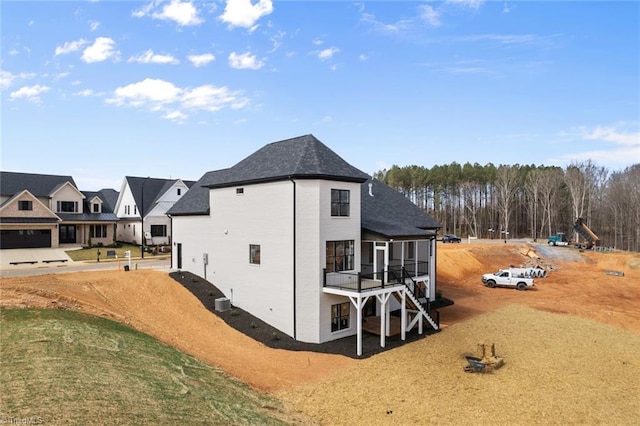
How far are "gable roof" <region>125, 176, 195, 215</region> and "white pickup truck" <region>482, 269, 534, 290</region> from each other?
37442 mm

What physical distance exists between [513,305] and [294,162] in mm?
19378

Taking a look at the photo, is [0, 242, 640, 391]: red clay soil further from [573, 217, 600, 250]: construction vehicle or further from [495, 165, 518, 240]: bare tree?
[495, 165, 518, 240]: bare tree

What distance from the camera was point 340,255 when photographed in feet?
→ 65.0

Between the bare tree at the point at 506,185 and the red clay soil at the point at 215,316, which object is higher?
the bare tree at the point at 506,185

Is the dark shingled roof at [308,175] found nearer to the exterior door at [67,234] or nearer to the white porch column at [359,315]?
the white porch column at [359,315]

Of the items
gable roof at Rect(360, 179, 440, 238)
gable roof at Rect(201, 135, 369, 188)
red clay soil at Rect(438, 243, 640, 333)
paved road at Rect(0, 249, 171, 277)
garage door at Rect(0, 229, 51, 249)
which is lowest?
red clay soil at Rect(438, 243, 640, 333)

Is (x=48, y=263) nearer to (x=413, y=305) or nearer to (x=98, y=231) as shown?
(x=98, y=231)

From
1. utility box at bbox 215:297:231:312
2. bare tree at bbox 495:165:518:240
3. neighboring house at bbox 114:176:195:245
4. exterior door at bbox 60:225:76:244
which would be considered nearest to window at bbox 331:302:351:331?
utility box at bbox 215:297:231:312

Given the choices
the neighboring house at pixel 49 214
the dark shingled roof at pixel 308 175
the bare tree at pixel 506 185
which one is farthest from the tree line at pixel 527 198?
the neighboring house at pixel 49 214

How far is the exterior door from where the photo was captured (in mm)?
41781

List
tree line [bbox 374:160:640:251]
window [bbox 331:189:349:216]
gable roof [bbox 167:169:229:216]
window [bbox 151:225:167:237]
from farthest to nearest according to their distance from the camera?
1. tree line [bbox 374:160:640:251]
2. window [bbox 151:225:167:237]
3. gable roof [bbox 167:169:229:216]
4. window [bbox 331:189:349:216]

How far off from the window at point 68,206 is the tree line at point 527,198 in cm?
6605

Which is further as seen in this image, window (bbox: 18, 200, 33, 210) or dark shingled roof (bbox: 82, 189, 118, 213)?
dark shingled roof (bbox: 82, 189, 118, 213)

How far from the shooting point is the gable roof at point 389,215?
2119 centimetres
